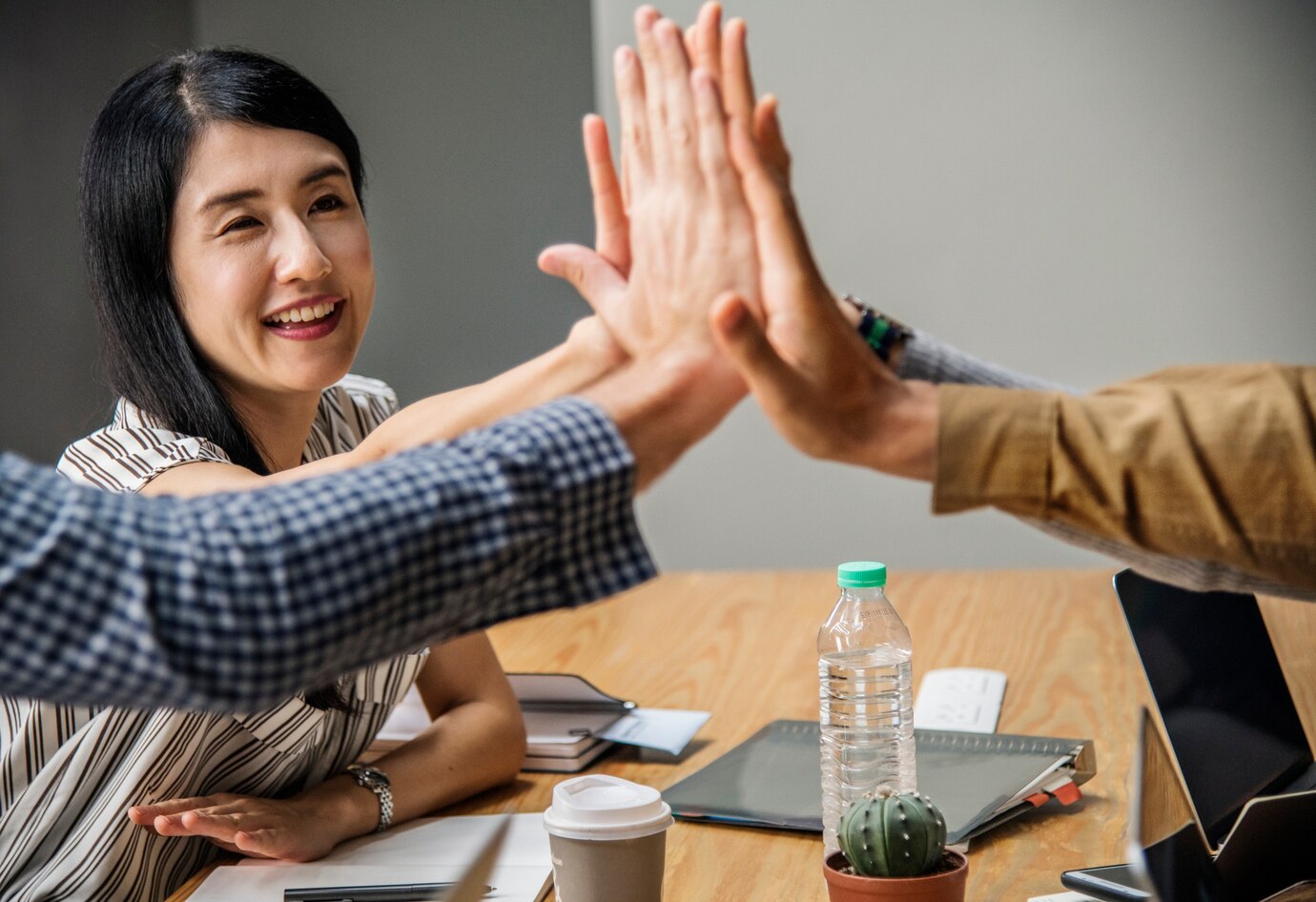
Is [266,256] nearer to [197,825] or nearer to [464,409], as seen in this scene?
[464,409]

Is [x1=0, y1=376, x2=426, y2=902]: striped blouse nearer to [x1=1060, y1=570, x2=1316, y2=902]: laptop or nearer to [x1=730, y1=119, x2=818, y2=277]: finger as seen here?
[x1=730, y1=119, x2=818, y2=277]: finger

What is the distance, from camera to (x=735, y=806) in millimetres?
1296

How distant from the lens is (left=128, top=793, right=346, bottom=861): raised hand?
1232mm

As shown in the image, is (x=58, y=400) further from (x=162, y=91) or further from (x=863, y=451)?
(x=863, y=451)

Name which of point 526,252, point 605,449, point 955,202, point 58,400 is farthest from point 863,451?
point 58,400

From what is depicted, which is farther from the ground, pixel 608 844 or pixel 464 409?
pixel 464 409

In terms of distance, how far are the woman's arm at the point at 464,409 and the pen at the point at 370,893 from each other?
1.18ft

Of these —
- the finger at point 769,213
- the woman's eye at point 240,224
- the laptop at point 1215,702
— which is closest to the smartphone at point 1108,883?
the laptop at point 1215,702

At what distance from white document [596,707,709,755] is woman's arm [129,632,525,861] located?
4.7 inches

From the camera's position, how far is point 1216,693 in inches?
46.0

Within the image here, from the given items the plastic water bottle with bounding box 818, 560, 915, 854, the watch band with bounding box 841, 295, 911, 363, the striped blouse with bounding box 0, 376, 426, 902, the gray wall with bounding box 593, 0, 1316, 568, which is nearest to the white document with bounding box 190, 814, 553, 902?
the striped blouse with bounding box 0, 376, 426, 902

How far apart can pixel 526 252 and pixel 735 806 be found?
263 cm

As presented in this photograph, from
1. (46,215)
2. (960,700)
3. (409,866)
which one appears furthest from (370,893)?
(46,215)

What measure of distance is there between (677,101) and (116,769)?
0.88 metres
